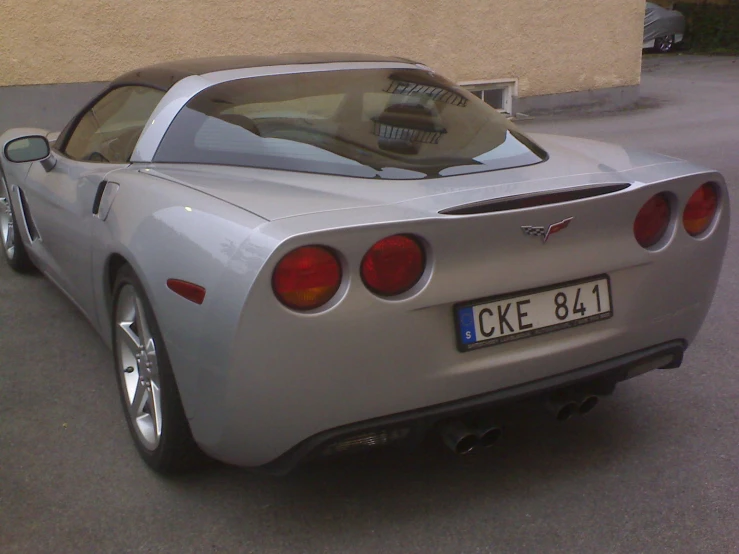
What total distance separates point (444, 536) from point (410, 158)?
116 cm

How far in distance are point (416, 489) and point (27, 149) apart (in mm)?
2335

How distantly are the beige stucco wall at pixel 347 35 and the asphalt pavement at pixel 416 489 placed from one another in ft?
21.2

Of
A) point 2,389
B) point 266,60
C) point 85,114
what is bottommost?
point 2,389

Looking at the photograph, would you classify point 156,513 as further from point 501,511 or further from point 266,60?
point 266,60

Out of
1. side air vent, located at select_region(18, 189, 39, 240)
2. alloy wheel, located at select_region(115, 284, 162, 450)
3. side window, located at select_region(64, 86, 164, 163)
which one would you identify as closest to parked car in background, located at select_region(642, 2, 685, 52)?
side air vent, located at select_region(18, 189, 39, 240)

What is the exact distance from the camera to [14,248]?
204 inches

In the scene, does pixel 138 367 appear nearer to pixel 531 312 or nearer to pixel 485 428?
pixel 485 428

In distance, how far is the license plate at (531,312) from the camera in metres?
2.38

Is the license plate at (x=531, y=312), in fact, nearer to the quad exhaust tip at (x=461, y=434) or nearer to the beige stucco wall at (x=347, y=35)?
the quad exhaust tip at (x=461, y=434)

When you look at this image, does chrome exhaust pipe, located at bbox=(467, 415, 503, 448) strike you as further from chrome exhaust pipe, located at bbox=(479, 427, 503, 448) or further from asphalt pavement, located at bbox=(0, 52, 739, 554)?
asphalt pavement, located at bbox=(0, 52, 739, 554)

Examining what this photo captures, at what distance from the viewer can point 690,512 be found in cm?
255

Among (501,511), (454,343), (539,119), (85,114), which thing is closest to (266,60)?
(85,114)

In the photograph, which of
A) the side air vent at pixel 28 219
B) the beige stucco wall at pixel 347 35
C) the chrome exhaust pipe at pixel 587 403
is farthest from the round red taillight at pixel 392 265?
the beige stucco wall at pixel 347 35

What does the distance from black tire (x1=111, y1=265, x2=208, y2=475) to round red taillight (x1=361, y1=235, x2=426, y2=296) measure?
72 centimetres
